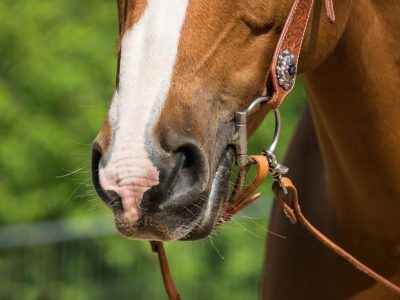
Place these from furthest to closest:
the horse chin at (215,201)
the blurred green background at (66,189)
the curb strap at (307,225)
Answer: the blurred green background at (66,189)
the curb strap at (307,225)
the horse chin at (215,201)

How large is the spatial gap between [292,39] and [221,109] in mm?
242

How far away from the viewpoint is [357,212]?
9.49 feet

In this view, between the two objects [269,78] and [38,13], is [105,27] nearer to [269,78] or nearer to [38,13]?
[38,13]

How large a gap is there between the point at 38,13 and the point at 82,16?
0.27 meters

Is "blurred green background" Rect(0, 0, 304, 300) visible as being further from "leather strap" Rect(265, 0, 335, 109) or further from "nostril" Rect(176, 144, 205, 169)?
"nostril" Rect(176, 144, 205, 169)

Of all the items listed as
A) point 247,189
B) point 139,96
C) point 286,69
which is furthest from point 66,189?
point 139,96

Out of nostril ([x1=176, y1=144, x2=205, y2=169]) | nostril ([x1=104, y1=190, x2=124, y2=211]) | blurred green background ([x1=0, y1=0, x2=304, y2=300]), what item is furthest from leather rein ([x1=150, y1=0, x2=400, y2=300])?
blurred green background ([x1=0, y1=0, x2=304, y2=300])

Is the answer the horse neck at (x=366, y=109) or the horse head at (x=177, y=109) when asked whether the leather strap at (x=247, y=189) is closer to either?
the horse head at (x=177, y=109)

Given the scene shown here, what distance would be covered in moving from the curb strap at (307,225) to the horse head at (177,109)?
23 cm

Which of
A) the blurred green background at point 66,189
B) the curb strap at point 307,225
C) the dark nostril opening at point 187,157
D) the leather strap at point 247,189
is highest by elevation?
the dark nostril opening at point 187,157

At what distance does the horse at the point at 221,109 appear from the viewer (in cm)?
225

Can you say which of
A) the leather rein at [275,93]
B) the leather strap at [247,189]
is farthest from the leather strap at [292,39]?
the leather strap at [247,189]

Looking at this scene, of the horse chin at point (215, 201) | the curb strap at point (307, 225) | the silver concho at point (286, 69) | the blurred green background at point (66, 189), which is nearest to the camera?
the horse chin at point (215, 201)

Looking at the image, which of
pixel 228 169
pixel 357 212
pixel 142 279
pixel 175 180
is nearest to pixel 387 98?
pixel 357 212
